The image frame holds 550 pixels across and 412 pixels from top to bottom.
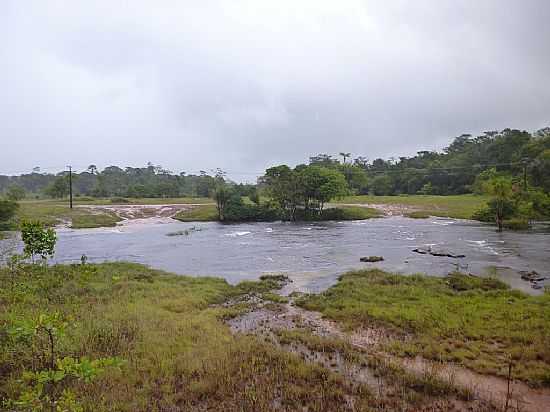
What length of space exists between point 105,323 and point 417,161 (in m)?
121

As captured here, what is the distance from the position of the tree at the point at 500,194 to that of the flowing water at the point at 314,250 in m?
2.54

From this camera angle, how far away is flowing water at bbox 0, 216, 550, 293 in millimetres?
24938

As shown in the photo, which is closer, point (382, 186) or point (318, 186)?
point (318, 186)

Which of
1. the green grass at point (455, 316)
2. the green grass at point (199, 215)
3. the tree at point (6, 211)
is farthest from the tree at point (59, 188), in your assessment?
the green grass at point (455, 316)

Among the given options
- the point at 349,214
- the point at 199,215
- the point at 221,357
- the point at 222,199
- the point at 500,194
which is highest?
the point at 500,194

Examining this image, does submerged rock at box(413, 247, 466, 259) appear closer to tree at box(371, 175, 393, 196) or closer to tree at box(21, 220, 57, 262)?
tree at box(21, 220, 57, 262)

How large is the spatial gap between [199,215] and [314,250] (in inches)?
1534

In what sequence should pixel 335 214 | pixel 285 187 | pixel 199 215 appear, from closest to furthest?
pixel 285 187 < pixel 335 214 < pixel 199 215

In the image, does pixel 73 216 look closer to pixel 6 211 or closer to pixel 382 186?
pixel 6 211

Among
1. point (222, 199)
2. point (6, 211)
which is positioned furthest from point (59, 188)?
point (222, 199)

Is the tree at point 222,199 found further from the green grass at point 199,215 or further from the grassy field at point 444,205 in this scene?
the grassy field at point 444,205

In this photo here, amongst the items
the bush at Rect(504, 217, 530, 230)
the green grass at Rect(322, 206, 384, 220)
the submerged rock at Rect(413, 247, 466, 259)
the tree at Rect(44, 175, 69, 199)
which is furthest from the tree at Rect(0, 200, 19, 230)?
the bush at Rect(504, 217, 530, 230)

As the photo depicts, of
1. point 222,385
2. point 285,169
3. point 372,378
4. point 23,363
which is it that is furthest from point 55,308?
point 285,169

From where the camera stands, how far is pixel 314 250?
33.6 metres
